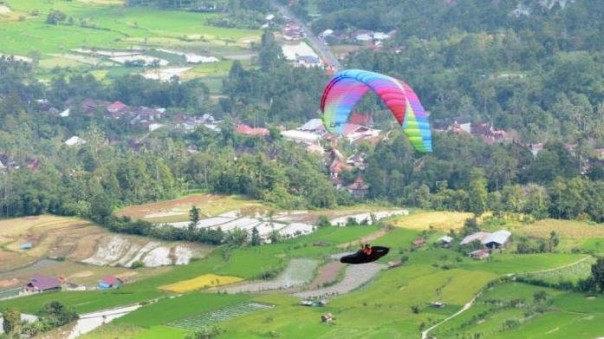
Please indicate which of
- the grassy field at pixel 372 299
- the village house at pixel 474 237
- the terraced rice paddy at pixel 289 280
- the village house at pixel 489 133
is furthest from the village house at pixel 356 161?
the terraced rice paddy at pixel 289 280

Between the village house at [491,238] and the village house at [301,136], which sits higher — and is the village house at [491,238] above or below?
above

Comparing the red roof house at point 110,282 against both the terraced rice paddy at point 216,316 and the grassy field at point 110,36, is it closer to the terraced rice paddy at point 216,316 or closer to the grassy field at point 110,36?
the terraced rice paddy at point 216,316

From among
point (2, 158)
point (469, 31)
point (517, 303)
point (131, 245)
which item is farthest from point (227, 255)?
point (469, 31)

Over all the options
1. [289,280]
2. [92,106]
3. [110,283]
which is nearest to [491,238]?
[289,280]

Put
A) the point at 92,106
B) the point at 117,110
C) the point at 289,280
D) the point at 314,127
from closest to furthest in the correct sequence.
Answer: the point at 289,280
the point at 314,127
the point at 117,110
the point at 92,106

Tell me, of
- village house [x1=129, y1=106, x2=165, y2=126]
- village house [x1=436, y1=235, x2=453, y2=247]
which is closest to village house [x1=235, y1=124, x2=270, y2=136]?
village house [x1=129, y1=106, x2=165, y2=126]

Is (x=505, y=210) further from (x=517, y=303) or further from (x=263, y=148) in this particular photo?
(x=263, y=148)

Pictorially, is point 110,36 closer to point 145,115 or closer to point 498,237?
point 145,115

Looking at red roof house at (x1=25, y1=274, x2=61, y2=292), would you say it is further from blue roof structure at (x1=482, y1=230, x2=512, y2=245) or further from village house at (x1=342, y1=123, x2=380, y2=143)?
village house at (x1=342, y1=123, x2=380, y2=143)

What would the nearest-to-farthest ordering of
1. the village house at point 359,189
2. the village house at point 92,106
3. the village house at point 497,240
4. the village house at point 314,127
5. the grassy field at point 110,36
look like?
the village house at point 497,240 → the village house at point 359,189 → the village house at point 314,127 → the village house at point 92,106 → the grassy field at point 110,36
